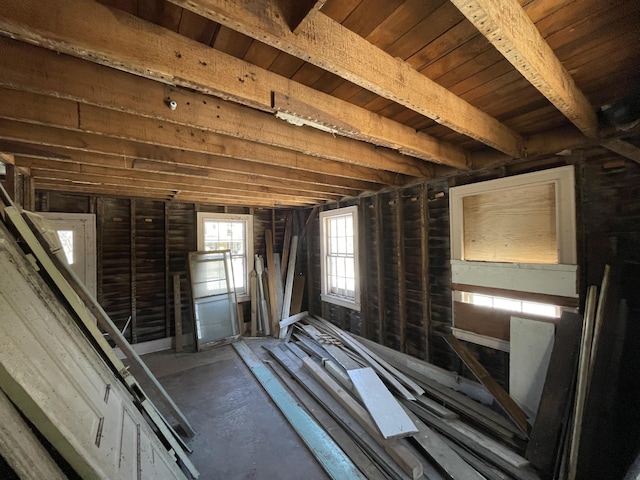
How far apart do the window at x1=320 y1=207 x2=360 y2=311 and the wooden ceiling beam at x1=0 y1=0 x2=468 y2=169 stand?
292 centimetres

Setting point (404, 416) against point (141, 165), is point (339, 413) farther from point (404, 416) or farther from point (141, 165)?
point (141, 165)

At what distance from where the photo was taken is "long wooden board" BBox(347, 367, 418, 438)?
2.23m

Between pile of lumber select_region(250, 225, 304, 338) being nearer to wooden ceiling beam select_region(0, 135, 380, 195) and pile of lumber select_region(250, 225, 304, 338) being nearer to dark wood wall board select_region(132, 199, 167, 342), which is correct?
dark wood wall board select_region(132, 199, 167, 342)

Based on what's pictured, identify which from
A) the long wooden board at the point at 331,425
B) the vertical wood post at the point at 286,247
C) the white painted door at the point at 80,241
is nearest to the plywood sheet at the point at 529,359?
the long wooden board at the point at 331,425

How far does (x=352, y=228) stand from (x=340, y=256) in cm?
62

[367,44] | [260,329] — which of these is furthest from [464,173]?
[260,329]

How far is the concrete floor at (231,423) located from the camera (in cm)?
210

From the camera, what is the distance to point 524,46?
41.5 inches

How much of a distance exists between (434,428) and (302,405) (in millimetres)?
1339

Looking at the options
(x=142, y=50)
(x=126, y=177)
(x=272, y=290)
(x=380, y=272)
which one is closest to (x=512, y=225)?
(x=380, y=272)

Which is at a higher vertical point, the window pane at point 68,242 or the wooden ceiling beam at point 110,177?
the wooden ceiling beam at point 110,177

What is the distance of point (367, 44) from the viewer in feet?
3.89

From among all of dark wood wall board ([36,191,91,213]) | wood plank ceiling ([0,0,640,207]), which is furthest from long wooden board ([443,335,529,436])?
dark wood wall board ([36,191,91,213])

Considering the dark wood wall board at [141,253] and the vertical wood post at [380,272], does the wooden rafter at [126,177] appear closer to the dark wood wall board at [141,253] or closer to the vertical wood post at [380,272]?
the dark wood wall board at [141,253]
